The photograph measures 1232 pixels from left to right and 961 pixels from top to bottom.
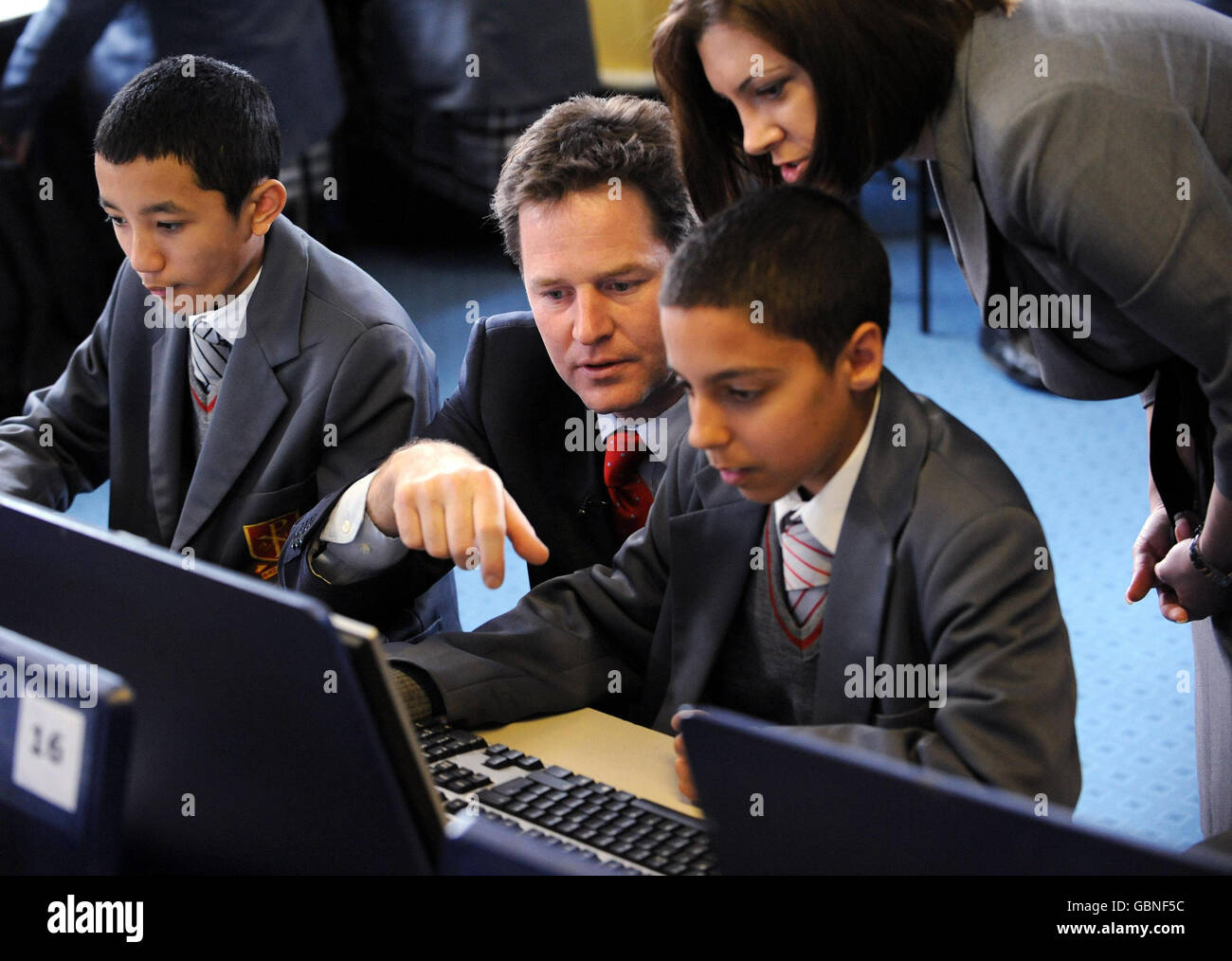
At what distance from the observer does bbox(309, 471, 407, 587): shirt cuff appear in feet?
4.87

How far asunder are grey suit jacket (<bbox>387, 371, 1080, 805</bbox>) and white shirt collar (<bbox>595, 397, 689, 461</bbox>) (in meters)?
0.10

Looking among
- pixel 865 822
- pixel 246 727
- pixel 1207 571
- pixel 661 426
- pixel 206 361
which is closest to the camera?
pixel 865 822

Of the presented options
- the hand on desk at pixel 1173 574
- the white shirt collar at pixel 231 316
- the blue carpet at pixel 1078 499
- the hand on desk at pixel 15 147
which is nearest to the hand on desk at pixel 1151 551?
the hand on desk at pixel 1173 574

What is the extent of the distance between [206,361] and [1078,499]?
2266 millimetres

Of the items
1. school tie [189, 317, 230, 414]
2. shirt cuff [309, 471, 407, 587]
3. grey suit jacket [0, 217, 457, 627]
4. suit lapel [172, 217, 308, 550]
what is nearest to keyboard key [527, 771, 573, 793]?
shirt cuff [309, 471, 407, 587]

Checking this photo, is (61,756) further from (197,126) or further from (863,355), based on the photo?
(197,126)

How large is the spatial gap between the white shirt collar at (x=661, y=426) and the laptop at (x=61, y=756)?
817 millimetres

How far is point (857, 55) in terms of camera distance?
4.03 feet

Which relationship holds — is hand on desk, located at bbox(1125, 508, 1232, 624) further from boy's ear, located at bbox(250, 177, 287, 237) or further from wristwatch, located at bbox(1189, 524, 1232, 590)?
boy's ear, located at bbox(250, 177, 287, 237)

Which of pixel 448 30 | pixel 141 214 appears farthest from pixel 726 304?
pixel 448 30

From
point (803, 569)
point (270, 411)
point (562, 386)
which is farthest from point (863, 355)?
point (270, 411)

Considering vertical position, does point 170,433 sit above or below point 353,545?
above

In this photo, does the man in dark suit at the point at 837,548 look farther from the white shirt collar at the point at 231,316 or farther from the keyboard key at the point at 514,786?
the white shirt collar at the point at 231,316

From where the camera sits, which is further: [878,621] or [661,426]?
[661,426]
